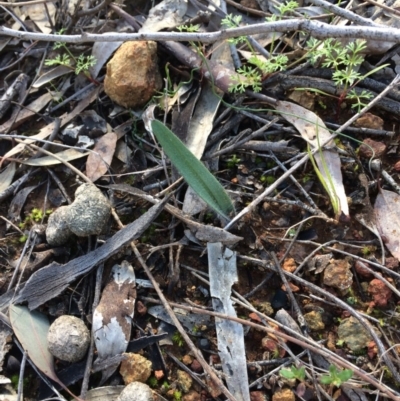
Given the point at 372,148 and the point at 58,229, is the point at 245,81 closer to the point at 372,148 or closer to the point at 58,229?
the point at 372,148

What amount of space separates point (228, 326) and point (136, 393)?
392mm

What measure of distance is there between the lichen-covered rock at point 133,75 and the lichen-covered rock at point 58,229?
57 cm

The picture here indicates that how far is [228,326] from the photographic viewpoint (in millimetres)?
1753

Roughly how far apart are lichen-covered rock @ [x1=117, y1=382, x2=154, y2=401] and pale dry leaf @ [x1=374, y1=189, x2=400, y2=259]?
1.04 m

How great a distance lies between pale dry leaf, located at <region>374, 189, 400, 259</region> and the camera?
6.13ft

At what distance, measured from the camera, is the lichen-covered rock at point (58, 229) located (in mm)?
1917

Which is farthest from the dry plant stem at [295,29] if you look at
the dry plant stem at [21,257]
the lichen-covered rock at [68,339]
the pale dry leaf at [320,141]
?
the lichen-covered rock at [68,339]

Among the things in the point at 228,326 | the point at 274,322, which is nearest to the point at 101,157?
the point at 228,326

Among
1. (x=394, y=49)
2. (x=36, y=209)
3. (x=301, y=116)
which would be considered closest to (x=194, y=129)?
(x=301, y=116)

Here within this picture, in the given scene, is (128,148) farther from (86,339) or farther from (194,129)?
(86,339)

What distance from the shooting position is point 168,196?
1.86m

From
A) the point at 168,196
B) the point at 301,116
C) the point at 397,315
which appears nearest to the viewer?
the point at 397,315

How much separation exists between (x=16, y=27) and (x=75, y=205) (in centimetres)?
121

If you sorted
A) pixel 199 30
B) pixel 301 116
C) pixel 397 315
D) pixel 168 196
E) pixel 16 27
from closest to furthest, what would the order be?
pixel 397 315 → pixel 168 196 → pixel 301 116 → pixel 199 30 → pixel 16 27
